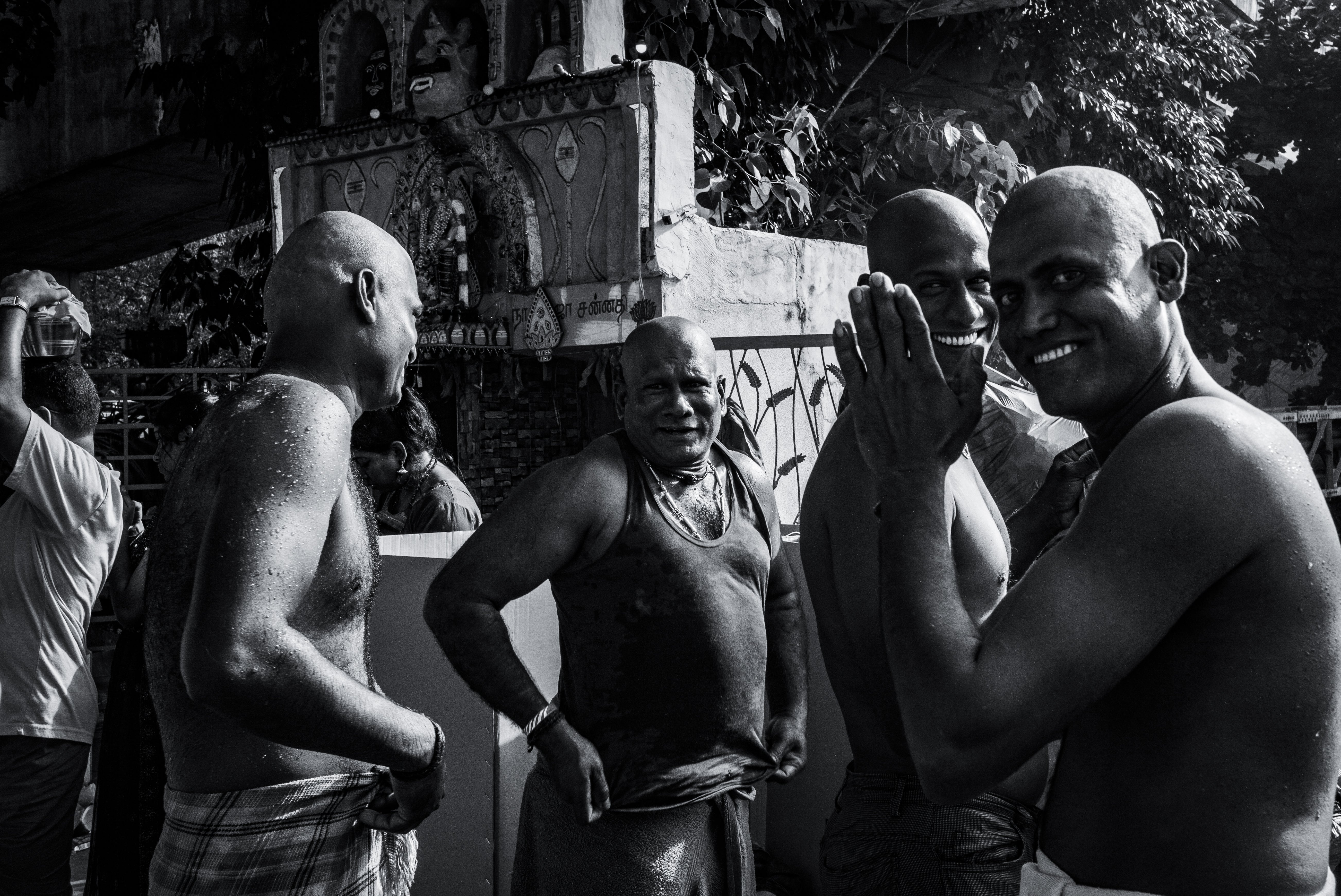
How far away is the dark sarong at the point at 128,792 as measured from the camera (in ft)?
10.7

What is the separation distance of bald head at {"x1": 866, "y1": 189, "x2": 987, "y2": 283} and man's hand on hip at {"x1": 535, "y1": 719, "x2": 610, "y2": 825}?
1191 millimetres

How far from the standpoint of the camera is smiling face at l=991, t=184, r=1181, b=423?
1580mm

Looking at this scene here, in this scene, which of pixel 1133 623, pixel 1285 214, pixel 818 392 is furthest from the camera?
pixel 1285 214

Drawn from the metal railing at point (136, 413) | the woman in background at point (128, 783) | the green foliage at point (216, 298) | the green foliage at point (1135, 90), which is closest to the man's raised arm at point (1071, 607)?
the woman in background at point (128, 783)

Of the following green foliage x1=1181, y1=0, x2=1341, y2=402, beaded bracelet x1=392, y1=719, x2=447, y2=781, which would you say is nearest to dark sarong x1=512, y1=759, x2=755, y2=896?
beaded bracelet x1=392, y1=719, x2=447, y2=781

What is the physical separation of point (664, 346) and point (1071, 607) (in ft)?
5.32

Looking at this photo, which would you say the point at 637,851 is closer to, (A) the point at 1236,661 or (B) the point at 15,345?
(A) the point at 1236,661

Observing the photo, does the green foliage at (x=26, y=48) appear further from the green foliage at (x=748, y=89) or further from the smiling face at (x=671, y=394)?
the smiling face at (x=671, y=394)

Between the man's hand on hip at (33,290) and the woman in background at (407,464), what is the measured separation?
110 cm

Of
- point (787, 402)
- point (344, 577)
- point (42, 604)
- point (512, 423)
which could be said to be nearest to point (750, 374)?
point (787, 402)

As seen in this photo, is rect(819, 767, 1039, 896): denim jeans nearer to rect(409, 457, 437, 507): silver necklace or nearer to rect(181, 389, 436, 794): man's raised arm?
rect(181, 389, 436, 794): man's raised arm

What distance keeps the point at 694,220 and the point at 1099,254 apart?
137 inches

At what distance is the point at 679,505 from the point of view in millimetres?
2748

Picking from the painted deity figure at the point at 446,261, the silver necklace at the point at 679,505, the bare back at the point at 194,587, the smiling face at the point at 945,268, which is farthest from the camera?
the painted deity figure at the point at 446,261
